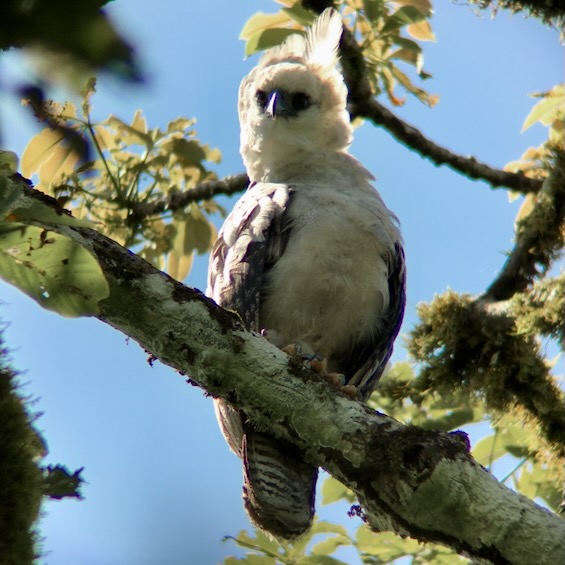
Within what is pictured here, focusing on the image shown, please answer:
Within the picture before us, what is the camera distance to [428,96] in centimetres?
466

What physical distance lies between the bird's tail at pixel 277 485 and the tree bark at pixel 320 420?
65 cm

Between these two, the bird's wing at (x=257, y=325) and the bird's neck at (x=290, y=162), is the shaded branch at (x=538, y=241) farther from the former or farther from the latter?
the bird's wing at (x=257, y=325)

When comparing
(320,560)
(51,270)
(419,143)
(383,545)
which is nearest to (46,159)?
(419,143)

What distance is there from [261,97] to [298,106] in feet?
0.75

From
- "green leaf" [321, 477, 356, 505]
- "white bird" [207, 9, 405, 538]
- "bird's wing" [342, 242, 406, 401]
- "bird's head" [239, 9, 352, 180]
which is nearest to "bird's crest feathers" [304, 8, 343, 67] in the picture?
"bird's head" [239, 9, 352, 180]

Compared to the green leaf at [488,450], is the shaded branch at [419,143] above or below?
above

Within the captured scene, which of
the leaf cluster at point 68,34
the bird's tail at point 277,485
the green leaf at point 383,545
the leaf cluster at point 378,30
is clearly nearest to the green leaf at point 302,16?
the leaf cluster at point 378,30

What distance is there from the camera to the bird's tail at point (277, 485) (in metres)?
3.05

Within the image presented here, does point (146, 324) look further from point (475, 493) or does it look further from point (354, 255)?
point (354, 255)

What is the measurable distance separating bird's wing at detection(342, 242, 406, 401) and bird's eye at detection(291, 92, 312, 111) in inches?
46.3

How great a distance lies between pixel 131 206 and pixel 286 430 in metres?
2.50

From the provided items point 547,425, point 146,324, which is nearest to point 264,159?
point 547,425

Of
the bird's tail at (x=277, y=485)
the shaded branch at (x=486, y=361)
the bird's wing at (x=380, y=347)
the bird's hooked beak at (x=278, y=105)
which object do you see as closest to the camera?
the bird's tail at (x=277, y=485)

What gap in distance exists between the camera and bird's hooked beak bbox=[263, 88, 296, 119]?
449 cm
